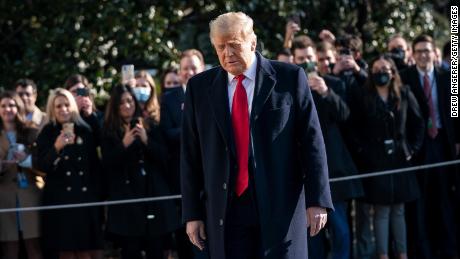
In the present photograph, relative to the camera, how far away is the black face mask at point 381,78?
9125 millimetres

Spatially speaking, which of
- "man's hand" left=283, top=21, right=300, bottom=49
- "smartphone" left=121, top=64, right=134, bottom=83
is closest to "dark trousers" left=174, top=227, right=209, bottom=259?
"smartphone" left=121, top=64, right=134, bottom=83

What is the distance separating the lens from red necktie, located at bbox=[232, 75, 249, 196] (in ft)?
18.6

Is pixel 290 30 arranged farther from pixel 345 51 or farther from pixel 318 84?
pixel 318 84

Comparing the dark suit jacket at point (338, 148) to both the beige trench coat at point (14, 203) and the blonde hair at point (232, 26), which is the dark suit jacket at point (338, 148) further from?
the blonde hair at point (232, 26)

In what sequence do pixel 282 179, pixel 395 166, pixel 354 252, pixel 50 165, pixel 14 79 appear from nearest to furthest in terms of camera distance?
pixel 282 179 < pixel 50 165 < pixel 395 166 < pixel 354 252 < pixel 14 79

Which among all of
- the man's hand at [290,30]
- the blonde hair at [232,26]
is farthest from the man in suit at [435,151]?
the blonde hair at [232,26]

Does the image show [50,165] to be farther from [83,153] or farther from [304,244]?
[304,244]

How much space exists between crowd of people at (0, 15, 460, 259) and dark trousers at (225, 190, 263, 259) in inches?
104

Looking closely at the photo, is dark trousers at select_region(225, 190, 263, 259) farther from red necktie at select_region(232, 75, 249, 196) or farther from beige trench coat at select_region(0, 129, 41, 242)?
beige trench coat at select_region(0, 129, 41, 242)

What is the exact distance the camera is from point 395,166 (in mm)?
9203

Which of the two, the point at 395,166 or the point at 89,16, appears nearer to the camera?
the point at 395,166

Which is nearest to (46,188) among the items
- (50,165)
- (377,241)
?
(50,165)

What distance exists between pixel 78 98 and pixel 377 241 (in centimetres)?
308

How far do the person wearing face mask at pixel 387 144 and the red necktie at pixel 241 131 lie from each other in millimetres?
3564
